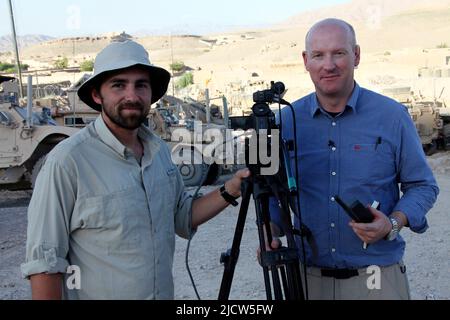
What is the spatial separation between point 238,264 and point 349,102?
4023mm

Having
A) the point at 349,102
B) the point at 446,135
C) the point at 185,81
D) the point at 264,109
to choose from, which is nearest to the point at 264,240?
the point at 264,109

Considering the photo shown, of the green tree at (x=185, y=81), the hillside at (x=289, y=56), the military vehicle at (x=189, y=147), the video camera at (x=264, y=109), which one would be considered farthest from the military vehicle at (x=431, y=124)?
the green tree at (x=185, y=81)

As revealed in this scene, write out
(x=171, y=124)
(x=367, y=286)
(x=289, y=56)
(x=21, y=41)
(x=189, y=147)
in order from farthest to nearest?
(x=21, y=41), (x=289, y=56), (x=171, y=124), (x=189, y=147), (x=367, y=286)

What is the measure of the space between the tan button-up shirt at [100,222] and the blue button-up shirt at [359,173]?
0.60 m

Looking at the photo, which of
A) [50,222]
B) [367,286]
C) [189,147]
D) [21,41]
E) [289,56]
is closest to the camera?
[50,222]

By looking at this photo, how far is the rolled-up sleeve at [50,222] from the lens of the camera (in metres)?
2.10

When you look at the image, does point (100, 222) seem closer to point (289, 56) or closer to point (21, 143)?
point (21, 143)

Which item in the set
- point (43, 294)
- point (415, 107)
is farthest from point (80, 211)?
point (415, 107)

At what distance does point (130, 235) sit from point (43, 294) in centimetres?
35

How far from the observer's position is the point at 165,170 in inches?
96.9

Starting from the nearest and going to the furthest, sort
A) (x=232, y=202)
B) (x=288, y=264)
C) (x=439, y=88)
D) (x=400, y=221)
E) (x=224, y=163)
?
(x=288, y=264)
(x=400, y=221)
(x=232, y=202)
(x=224, y=163)
(x=439, y=88)

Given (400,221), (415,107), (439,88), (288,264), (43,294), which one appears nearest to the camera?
(43,294)

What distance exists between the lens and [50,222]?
212 centimetres

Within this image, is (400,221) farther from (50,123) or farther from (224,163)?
(50,123)
